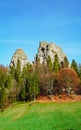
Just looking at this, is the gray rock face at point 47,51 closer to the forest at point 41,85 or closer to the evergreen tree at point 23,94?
the forest at point 41,85

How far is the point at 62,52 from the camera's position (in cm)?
16150

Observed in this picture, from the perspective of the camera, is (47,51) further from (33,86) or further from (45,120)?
(45,120)

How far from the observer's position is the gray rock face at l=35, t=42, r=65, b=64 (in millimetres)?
154375

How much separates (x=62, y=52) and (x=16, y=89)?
59.3 metres

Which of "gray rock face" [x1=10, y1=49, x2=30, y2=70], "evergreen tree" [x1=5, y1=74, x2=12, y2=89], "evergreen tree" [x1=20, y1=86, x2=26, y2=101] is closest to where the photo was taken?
"evergreen tree" [x1=20, y1=86, x2=26, y2=101]

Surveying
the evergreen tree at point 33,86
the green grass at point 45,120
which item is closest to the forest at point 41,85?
the evergreen tree at point 33,86

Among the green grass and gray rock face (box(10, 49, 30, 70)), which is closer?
the green grass

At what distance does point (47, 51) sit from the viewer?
15588 cm

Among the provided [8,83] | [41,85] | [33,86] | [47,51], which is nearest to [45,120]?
[33,86]

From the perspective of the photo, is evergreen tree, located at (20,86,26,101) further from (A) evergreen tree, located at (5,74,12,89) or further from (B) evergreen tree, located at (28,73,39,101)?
(A) evergreen tree, located at (5,74,12,89)

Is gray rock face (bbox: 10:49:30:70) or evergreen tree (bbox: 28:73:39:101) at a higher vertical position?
gray rock face (bbox: 10:49:30:70)

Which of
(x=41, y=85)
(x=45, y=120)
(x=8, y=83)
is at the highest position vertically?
(x=8, y=83)

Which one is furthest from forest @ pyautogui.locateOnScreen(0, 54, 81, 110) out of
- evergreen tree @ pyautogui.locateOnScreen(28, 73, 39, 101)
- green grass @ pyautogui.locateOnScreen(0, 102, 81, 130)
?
green grass @ pyautogui.locateOnScreen(0, 102, 81, 130)

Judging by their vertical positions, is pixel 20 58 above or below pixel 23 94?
above
